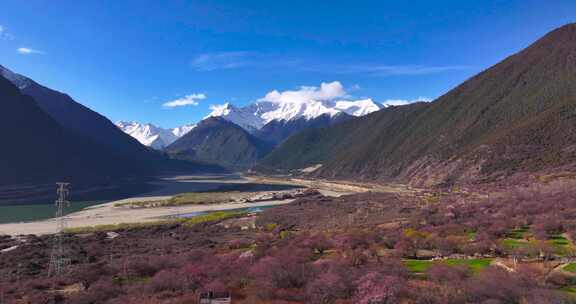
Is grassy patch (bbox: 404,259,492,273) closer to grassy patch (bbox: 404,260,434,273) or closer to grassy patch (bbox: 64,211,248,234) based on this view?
grassy patch (bbox: 404,260,434,273)

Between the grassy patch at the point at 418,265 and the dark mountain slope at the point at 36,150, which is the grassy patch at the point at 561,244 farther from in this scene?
the dark mountain slope at the point at 36,150

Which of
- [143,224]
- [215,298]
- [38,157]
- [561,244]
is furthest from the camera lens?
[38,157]

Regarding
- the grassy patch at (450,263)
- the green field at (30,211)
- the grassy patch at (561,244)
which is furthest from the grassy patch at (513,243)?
the green field at (30,211)

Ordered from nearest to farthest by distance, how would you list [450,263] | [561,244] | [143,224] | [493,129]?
[450,263]
[561,244]
[143,224]
[493,129]

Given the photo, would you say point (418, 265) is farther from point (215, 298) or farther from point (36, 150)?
point (36, 150)

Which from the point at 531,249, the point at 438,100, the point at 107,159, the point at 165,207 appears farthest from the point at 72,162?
the point at 531,249

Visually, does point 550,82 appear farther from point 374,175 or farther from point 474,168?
point 374,175

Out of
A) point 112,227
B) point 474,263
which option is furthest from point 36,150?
point 474,263
